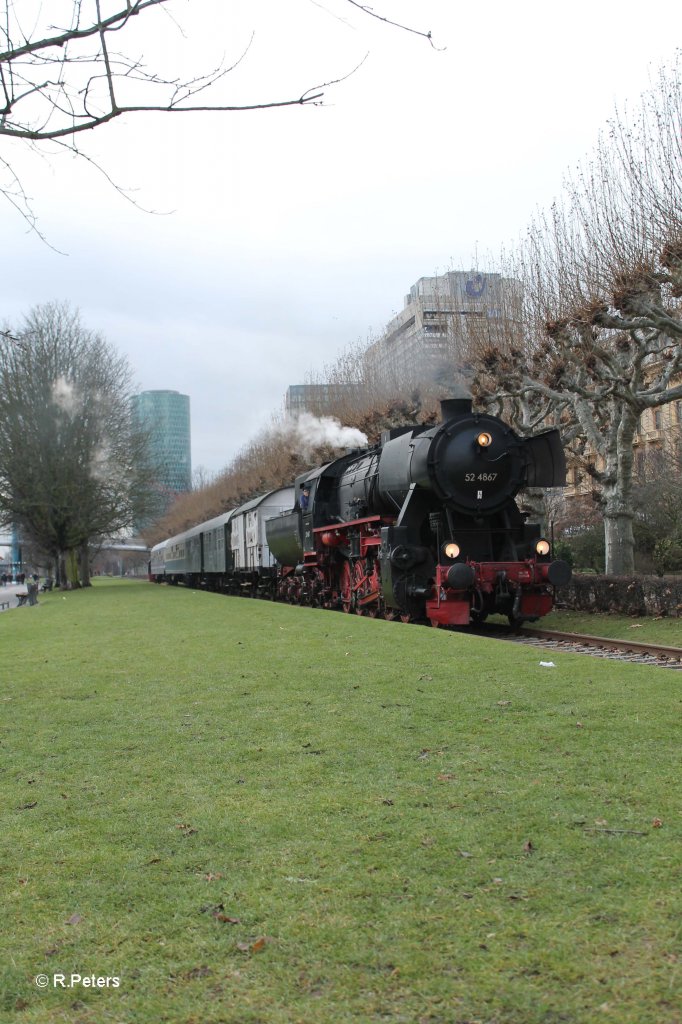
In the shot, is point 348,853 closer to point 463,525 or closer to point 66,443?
point 463,525

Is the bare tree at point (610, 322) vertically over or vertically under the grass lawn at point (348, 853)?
over

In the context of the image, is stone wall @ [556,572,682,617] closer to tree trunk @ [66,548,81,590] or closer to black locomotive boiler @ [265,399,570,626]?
black locomotive boiler @ [265,399,570,626]

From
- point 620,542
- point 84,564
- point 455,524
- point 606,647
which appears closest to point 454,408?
point 455,524

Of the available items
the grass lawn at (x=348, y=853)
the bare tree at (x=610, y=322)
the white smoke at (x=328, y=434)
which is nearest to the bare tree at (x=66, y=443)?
the white smoke at (x=328, y=434)

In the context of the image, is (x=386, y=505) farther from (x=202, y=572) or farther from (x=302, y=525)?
(x=202, y=572)

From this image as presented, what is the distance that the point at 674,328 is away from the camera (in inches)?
581

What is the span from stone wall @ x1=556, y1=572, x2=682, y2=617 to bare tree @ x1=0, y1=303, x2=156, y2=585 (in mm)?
29663

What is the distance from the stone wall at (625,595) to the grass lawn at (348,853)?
768 centimetres

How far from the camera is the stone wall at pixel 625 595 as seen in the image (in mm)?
15875

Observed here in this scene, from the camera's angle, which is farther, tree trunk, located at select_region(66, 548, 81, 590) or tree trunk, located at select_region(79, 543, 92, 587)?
tree trunk, located at select_region(79, 543, 92, 587)

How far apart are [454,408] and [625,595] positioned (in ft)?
16.3

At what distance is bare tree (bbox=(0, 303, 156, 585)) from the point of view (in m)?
42.1

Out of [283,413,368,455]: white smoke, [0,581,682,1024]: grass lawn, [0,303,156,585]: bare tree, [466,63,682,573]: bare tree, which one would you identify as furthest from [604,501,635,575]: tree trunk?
[0,303,156,585]: bare tree

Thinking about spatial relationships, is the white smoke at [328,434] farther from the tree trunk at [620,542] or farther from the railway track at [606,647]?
the railway track at [606,647]
